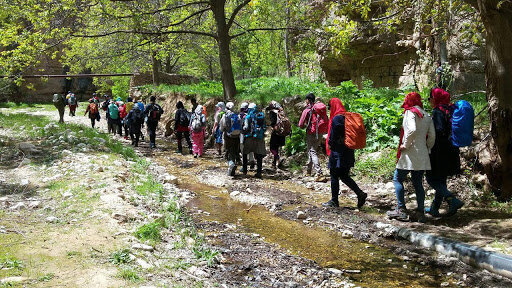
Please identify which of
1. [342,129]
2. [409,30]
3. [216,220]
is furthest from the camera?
[409,30]

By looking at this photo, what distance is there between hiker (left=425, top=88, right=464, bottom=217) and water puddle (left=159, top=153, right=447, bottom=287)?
180 centimetres

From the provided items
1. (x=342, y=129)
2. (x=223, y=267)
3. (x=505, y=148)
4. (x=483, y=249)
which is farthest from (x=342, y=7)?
(x=223, y=267)

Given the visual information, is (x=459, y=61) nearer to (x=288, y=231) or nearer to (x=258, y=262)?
(x=288, y=231)

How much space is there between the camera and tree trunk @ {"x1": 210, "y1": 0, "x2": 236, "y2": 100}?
13496mm

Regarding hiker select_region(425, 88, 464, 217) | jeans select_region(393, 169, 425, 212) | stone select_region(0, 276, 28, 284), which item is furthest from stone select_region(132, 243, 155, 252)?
hiker select_region(425, 88, 464, 217)

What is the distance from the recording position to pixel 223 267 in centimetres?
415

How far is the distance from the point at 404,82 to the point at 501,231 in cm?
1088

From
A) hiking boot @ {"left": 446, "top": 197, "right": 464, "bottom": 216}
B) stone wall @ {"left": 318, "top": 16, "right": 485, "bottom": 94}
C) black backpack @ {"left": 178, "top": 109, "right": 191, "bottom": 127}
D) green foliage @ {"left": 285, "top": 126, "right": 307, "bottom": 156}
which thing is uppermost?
stone wall @ {"left": 318, "top": 16, "right": 485, "bottom": 94}

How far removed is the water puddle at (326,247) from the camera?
13.6 feet

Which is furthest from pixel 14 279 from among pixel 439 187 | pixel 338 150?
pixel 439 187

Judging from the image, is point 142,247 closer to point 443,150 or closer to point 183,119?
point 443,150

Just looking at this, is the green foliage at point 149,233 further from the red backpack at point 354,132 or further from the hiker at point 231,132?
the hiker at point 231,132

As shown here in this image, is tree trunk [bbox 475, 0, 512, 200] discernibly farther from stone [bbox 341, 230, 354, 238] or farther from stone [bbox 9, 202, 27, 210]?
stone [bbox 9, 202, 27, 210]

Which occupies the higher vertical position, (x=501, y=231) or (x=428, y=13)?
(x=428, y=13)
